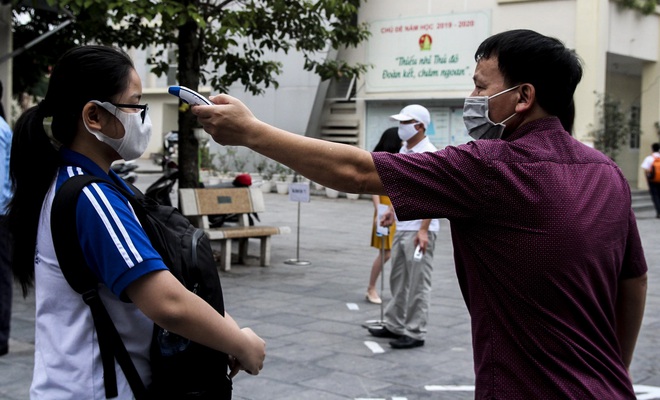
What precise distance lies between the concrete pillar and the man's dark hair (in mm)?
18766

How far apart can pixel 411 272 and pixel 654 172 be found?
44.5 ft

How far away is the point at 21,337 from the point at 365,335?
9.35 ft

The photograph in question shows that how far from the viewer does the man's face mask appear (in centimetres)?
229

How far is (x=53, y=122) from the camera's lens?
226cm

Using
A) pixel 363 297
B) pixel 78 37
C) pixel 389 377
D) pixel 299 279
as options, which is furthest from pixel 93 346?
pixel 78 37

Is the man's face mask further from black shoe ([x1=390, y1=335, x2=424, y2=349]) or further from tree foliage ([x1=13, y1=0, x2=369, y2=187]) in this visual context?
tree foliage ([x1=13, y1=0, x2=369, y2=187])

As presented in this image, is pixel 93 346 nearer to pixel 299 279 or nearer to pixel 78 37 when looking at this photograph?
pixel 299 279

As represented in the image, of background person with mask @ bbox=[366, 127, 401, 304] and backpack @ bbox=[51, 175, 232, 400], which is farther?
background person with mask @ bbox=[366, 127, 401, 304]

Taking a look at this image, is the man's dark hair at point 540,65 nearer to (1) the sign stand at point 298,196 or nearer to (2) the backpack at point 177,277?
(2) the backpack at point 177,277

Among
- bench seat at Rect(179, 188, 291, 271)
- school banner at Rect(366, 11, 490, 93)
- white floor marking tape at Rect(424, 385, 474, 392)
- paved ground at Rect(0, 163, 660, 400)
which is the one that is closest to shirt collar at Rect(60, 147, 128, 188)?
paved ground at Rect(0, 163, 660, 400)

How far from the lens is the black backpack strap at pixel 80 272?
6.82ft

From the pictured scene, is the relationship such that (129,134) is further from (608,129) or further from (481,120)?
(608,129)

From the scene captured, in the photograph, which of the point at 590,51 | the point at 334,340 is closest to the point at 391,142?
the point at 334,340

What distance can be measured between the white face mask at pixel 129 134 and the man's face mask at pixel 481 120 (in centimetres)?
92
